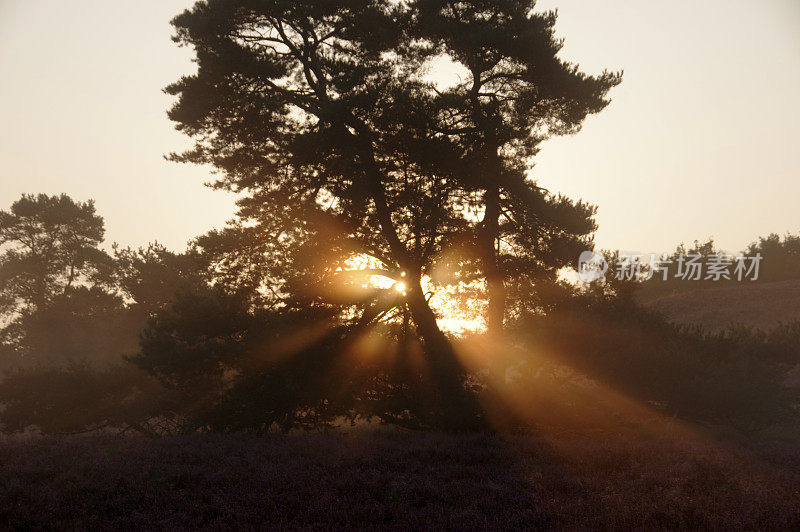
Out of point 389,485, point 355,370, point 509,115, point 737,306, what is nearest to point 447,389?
point 355,370

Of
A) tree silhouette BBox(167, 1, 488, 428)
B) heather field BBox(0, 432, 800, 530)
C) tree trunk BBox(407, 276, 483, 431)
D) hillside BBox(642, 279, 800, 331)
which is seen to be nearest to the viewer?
heather field BBox(0, 432, 800, 530)

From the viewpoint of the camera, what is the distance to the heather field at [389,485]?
6699 millimetres

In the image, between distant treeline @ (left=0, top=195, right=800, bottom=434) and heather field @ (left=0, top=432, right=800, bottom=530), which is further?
distant treeline @ (left=0, top=195, right=800, bottom=434)

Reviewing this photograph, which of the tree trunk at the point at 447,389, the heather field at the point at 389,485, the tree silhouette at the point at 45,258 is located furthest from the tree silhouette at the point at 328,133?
the tree silhouette at the point at 45,258

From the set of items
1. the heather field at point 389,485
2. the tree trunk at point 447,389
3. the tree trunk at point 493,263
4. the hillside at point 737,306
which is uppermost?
the hillside at point 737,306

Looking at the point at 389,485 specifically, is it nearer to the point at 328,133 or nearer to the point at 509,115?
the point at 328,133

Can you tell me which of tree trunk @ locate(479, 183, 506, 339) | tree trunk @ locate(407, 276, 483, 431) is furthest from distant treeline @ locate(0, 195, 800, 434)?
tree trunk @ locate(479, 183, 506, 339)

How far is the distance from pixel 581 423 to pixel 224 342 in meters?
9.47

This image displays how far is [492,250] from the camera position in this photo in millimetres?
17734

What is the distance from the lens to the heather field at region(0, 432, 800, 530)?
6.70 meters

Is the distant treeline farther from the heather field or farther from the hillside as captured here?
the hillside

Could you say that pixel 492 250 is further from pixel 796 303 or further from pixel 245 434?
pixel 796 303

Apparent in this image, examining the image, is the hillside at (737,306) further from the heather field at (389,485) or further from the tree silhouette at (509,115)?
the heather field at (389,485)

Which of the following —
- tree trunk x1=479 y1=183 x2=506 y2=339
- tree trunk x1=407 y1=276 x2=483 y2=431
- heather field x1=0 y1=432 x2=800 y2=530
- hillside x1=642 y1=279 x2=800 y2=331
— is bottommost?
heather field x1=0 y1=432 x2=800 y2=530
